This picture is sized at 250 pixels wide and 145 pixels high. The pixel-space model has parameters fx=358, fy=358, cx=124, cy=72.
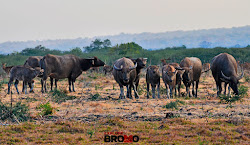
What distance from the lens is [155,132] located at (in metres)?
9.73

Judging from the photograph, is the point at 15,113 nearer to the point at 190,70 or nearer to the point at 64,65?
the point at 190,70

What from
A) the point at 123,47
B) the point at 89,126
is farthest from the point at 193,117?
the point at 123,47

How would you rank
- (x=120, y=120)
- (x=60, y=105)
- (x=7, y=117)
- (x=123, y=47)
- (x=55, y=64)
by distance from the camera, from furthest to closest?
(x=123, y=47) → (x=55, y=64) → (x=60, y=105) → (x=7, y=117) → (x=120, y=120)

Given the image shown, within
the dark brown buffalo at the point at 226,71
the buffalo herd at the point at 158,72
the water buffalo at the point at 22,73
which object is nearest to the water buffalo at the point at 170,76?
the buffalo herd at the point at 158,72

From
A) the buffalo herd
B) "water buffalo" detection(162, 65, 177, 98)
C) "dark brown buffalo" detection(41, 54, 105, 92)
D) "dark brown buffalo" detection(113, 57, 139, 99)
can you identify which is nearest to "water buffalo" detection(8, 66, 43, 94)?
the buffalo herd

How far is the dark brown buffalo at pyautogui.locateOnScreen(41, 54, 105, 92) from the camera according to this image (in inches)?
774

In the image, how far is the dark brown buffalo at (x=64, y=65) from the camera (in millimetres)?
19672

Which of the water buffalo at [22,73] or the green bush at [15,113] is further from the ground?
the water buffalo at [22,73]

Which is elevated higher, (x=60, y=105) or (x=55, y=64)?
(x=55, y=64)

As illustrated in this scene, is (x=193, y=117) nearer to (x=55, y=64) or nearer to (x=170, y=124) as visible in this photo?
(x=170, y=124)

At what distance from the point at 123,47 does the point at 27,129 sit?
52287mm

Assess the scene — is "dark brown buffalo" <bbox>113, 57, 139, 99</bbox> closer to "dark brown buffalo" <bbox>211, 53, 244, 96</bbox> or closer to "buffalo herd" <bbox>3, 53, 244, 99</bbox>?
"buffalo herd" <bbox>3, 53, 244, 99</bbox>

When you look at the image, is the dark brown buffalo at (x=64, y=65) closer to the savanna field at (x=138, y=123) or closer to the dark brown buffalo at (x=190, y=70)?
the savanna field at (x=138, y=123)

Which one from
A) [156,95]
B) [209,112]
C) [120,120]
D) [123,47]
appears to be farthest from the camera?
[123,47]
